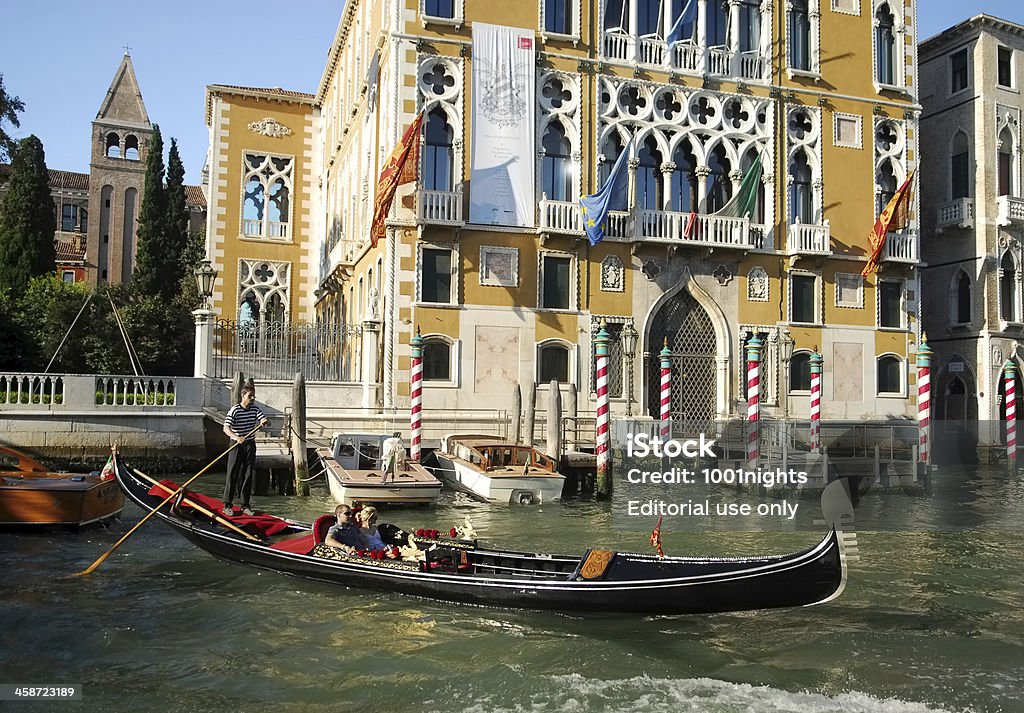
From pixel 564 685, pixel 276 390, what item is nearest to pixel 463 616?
pixel 564 685

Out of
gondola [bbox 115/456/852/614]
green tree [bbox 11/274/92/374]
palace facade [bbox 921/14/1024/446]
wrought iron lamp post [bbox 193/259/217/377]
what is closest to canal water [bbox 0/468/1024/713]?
gondola [bbox 115/456/852/614]

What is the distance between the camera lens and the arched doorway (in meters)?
17.3

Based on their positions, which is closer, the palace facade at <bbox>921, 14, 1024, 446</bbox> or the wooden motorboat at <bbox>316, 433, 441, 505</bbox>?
the wooden motorboat at <bbox>316, 433, 441, 505</bbox>

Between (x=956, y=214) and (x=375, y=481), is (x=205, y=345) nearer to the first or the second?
(x=375, y=481)

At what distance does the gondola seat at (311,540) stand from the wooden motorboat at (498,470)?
4.68m

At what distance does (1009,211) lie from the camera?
19938 millimetres

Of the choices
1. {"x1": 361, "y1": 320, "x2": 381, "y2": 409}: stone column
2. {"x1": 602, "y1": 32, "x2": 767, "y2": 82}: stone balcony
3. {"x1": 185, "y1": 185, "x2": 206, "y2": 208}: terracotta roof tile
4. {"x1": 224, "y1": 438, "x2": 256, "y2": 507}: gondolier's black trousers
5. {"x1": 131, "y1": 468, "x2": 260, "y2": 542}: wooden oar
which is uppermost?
{"x1": 185, "y1": 185, "x2": 206, "y2": 208}: terracotta roof tile

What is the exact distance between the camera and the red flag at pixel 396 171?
14.8 m

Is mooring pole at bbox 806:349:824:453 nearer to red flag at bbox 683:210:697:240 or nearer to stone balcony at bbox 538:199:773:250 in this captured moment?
stone balcony at bbox 538:199:773:250

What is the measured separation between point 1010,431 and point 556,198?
9599mm

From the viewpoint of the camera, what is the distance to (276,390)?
1520 centimetres

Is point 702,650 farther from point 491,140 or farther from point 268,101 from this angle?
point 268,101

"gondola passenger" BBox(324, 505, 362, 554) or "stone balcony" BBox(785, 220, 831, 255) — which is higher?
"stone balcony" BBox(785, 220, 831, 255)

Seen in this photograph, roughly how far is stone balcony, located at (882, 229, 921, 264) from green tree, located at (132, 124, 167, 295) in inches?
799
